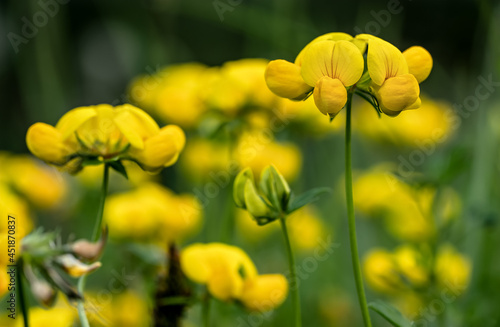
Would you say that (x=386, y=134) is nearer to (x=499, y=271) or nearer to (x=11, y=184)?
(x=499, y=271)

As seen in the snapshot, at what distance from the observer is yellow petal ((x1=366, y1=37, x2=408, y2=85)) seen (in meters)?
0.76

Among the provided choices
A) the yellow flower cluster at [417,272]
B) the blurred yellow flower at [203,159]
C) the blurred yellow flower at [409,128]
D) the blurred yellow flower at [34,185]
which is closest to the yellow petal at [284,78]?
the yellow flower cluster at [417,272]

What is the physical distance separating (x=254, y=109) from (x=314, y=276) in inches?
32.5

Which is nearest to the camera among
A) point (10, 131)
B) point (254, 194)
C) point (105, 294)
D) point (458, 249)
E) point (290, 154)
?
point (254, 194)

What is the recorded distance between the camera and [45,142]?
2.87 feet

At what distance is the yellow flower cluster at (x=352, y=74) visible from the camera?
75 centimetres

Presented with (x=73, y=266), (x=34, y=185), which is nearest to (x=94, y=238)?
(x=73, y=266)

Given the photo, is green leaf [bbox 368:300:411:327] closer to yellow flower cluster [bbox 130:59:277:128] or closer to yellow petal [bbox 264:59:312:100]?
yellow petal [bbox 264:59:312:100]

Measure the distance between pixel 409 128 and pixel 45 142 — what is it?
158 centimetres

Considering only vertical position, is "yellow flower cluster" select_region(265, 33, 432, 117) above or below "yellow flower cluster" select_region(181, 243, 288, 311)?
above

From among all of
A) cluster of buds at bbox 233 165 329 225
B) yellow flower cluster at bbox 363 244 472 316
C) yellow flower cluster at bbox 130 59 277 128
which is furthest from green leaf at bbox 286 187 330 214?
Answer: yellow flower cluster at bbox 130 59 277 128

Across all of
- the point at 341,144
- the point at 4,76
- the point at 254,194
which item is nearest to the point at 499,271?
the point at 341,144

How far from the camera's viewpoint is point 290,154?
1778 mm

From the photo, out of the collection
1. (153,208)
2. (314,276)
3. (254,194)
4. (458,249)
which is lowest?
(314,276)
